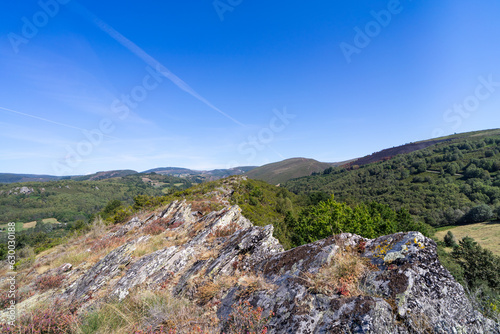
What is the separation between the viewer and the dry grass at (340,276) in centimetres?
392

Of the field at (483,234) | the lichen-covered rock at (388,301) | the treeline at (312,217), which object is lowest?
the field at (483,234)

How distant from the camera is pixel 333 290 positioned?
3.95 m

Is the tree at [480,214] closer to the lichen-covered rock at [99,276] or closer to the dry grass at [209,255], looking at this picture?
the dry grass at [209,255]

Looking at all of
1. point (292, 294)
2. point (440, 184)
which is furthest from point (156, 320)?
point (440, 184)

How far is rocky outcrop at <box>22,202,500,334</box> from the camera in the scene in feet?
10.5

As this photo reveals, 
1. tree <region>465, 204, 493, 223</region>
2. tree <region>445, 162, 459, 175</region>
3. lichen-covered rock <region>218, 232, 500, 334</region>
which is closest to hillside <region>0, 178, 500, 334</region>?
lichen-covered rock <region>218, 232, 500, 334</region>

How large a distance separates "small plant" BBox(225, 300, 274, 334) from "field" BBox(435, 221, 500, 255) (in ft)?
228

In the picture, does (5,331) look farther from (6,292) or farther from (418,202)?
(418,202)

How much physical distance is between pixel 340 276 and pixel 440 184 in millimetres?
146426

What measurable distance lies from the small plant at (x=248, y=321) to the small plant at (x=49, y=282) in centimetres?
1352

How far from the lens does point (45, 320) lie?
17.0 feet

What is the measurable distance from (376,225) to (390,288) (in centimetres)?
3100

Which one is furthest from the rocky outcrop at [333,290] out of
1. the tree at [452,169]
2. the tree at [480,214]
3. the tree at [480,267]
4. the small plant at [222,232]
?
the tree at [452,169]

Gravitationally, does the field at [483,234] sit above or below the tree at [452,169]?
below
